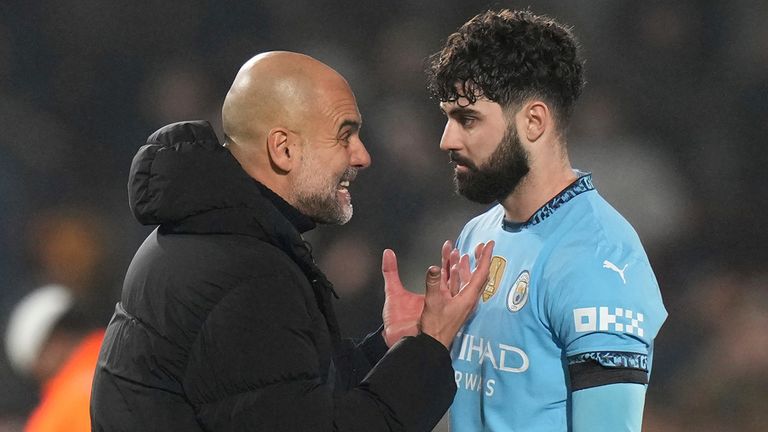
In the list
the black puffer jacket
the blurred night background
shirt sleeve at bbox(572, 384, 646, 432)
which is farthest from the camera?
the blurred night background

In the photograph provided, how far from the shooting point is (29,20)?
102 inches

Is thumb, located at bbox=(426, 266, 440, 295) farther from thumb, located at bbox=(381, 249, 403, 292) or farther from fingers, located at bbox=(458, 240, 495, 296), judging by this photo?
thumb, located at bbox=(381, 249, 403, 292)

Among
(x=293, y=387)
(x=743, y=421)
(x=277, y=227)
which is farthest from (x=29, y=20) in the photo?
(x=743, y=421)

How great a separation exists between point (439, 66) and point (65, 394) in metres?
Result: 1.64

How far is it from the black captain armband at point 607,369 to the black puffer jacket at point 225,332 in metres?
0.18

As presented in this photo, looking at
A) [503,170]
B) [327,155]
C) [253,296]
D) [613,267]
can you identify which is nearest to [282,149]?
[327,155]

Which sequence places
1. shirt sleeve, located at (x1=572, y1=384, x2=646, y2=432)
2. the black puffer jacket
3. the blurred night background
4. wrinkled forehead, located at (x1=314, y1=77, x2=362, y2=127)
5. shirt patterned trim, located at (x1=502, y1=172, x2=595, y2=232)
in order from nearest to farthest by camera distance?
the black puffer jacket < shirt sleeve, located at (x1=572, y1=384, x2=646, y2=432) < wrinkled forehead, located at (x1=314, y1=77, x2=362, y2=127) < shirt patterned trim, located at (x1=502, y1=172, x2=595, y2=232) < the blurred night background

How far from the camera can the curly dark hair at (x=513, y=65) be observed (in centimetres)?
147

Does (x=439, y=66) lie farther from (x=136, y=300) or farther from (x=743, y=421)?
(x=743, y=421)

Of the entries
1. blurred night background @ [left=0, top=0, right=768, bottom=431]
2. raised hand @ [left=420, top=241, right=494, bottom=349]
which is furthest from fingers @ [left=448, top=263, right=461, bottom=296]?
blurred night background @ [left=0, top=0, right=768, bottom=431]

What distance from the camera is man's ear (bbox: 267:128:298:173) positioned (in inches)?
50.5

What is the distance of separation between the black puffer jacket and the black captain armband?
18 cm

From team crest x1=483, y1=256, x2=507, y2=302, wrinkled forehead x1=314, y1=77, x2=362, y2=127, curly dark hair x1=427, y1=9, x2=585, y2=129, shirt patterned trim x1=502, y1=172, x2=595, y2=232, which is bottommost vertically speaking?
team crest x1=483, y1=256, x2=507, y2=302

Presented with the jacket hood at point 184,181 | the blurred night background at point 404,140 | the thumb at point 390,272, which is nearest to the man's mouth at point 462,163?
the thumb at point 390,272
